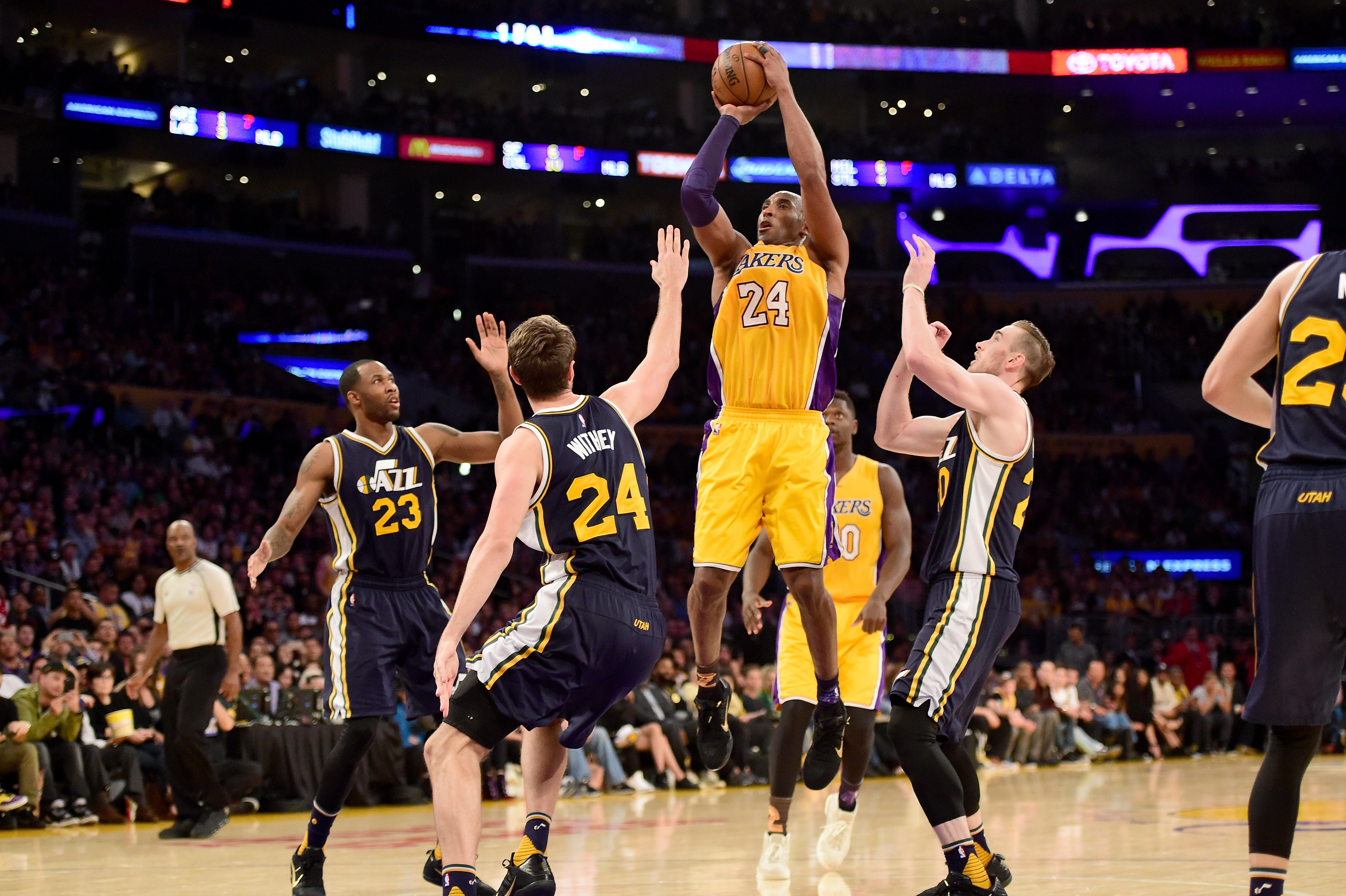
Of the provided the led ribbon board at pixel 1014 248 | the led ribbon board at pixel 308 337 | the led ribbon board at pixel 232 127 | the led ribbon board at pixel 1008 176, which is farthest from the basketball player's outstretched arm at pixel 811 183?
the led ribbon board at pixel 1008 176

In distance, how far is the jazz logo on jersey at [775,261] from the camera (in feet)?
21.3

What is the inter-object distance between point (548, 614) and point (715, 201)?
2091 mm

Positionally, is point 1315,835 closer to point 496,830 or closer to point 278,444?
point 496,830

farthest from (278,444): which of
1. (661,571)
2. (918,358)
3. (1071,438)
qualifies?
(918,358)

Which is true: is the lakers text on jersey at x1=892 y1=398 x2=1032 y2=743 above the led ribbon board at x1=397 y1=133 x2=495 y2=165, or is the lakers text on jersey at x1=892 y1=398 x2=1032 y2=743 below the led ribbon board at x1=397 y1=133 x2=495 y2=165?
below

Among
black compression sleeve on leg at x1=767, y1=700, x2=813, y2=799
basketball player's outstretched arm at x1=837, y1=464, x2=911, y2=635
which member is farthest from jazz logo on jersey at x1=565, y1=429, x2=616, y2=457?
black compression sleeve on leg at x1=767, y1=700, x2=813, y2=799

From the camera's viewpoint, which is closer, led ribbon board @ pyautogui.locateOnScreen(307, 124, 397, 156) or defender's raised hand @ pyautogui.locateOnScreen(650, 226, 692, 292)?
defender's raised hand @ pyautogui.locateOnScreen(650, 226, 692, 292)

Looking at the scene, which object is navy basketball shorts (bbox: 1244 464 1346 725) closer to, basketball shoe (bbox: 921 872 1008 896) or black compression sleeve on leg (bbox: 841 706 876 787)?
basketball shoe (bbox: 921 872 1008 896)

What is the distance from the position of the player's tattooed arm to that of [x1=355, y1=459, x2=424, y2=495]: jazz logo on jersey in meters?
2.61

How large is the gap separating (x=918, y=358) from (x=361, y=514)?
3.13 meters

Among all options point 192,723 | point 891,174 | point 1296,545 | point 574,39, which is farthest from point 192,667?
point 891,174

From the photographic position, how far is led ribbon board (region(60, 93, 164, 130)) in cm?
2836

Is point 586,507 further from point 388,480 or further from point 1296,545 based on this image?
point 1296,545

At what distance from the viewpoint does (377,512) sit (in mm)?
7445
